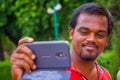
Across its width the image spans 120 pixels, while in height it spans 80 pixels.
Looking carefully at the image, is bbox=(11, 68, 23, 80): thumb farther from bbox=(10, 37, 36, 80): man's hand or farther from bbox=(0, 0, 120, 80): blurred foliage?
bbox=(0, 0, 120, 80): blurred foliage

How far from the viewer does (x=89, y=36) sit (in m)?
2.39

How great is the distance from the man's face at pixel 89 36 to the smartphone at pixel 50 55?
8.4 inches

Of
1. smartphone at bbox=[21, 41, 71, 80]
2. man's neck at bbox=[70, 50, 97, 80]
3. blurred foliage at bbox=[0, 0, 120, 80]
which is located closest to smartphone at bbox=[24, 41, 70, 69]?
smartphone at bbox=[21, 41, 71, 80]

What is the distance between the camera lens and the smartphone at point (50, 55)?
2162 millimetres

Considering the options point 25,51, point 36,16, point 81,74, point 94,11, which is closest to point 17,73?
point 25,51

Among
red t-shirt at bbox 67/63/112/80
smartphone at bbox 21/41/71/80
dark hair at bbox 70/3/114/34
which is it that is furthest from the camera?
dark hair at bbox 70/3/114/34

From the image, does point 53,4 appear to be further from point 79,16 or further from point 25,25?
point 79,16

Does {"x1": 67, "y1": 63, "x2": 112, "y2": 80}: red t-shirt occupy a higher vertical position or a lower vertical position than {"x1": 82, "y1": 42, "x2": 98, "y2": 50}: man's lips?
lower

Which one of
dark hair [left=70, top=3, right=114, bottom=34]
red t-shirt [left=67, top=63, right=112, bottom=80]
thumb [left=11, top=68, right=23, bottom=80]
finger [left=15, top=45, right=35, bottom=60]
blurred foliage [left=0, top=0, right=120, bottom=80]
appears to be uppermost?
dark hair [left=70, top=3, right=114, bottom=34]

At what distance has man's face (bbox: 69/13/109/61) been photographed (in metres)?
2.38

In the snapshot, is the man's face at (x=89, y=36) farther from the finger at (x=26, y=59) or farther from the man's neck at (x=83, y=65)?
the finger at (x=26, y=59)

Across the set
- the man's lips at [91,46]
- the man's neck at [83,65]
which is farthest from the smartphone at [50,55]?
the man's neck at [83,65]

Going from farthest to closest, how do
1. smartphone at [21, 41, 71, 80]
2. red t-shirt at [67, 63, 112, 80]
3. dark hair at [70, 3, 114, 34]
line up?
dark hair at [70, 3, 114, 34] → red t-shirt at [67, 63, 112, 80] → smartphone at [21, 41, 71, 80]

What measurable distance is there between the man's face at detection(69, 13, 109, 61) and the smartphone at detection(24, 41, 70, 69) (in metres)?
0.21
